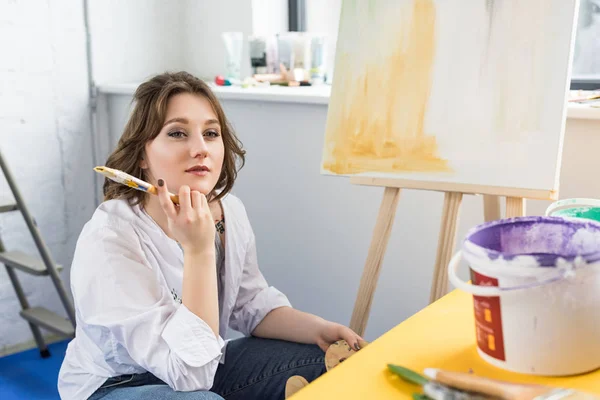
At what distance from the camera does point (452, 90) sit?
1510 mm

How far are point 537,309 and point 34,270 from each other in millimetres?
1927

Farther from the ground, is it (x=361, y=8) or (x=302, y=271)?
(x=361, y=8)

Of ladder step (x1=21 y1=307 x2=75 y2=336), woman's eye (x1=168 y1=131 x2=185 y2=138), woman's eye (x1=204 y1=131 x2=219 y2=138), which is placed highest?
woman's eye (x1=168 y1=131 x2=185 y2=138)

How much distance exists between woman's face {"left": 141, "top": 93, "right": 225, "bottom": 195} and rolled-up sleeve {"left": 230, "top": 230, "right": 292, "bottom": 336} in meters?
0.27

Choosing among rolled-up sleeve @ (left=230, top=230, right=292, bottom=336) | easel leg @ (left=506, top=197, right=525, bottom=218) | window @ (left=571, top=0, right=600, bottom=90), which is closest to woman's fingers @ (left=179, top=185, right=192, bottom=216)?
rolled-up sleeve @ (left=230, top=230, right=292, bottom=336)

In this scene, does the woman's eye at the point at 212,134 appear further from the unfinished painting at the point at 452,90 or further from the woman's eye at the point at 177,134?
the unfinished painting at the point at 452,90

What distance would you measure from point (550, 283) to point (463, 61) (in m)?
Answer: 0.73

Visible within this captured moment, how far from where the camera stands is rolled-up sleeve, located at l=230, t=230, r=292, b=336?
1632 millimetres

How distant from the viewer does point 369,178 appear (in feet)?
5.28

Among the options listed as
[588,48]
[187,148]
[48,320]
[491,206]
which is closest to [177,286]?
[187,148]

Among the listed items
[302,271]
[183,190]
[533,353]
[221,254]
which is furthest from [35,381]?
[533,353]

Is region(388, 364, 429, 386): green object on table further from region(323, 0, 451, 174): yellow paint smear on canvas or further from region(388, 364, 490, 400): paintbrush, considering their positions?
region(323, 0, 451, 174): yellow paint smear on canvas

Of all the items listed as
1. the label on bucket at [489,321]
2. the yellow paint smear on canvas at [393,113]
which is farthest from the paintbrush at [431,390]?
the yellow paint smear on canvas at [393,113]

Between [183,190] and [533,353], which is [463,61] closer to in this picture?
[183,190]
